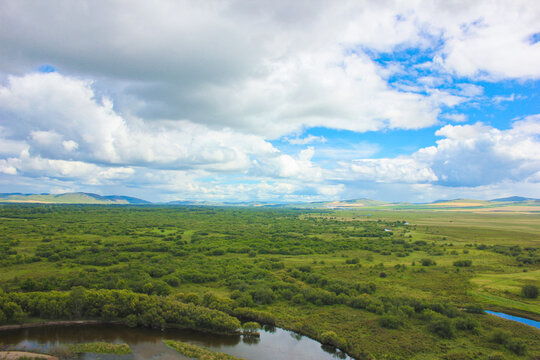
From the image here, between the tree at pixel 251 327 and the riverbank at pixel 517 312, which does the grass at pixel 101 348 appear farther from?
the riverbank at pixel 517 312

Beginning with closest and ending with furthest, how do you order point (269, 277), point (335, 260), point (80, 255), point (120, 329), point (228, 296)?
point (120, 329)
point (228, 296)
point (269, 277)
point (80, 255)
point (335, 260)

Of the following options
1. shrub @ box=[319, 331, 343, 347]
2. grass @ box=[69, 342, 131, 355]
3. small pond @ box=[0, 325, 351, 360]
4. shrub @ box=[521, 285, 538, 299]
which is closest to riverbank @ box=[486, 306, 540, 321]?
shrub @ box=[521, 285, 538, 299]

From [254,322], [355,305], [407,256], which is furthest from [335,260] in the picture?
[254,322]

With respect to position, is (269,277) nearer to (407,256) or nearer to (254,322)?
(254,322)

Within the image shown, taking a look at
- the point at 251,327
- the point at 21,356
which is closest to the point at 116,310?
the point at 21,356

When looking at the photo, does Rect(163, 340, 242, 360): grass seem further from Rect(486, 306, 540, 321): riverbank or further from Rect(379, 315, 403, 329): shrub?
Rect(486, 306, 540, 321): riverbank
